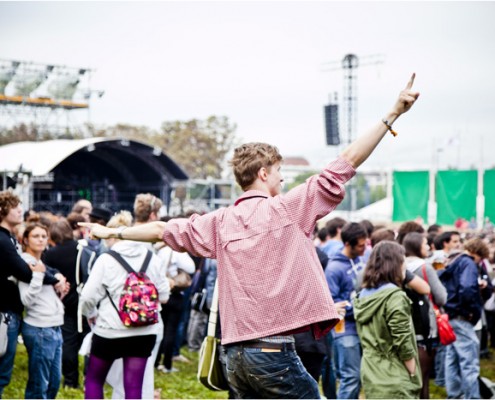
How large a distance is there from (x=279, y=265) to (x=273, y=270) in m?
0.03

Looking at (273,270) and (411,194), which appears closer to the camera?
(273,270)

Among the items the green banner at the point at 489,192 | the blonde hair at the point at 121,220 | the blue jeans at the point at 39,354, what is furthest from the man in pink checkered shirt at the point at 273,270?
the green banner at the point at 489,192

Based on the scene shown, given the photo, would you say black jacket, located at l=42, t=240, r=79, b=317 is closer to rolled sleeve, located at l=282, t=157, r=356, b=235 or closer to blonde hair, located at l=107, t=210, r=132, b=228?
blonde hair, located at l=107, t=210, r=132, b=228

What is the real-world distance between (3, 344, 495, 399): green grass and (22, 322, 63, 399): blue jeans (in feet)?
4.40

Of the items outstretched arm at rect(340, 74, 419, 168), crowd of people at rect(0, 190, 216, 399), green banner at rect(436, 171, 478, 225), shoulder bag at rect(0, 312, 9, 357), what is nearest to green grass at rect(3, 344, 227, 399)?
crowd of people at rect(0, 190, 216, 399)

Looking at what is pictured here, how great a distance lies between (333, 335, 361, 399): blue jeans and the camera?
6398mm

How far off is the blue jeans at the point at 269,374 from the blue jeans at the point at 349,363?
3337mm

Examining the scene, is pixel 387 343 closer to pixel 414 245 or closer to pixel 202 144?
pixel 414 245

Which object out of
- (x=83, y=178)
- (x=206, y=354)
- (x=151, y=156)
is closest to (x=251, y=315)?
(x=206, y=354)

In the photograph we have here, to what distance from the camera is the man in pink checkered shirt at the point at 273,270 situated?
2.96 m

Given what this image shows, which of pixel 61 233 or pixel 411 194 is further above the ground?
pixel 61 233

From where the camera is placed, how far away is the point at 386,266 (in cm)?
535

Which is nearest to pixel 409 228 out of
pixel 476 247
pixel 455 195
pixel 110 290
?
pixel 476 247

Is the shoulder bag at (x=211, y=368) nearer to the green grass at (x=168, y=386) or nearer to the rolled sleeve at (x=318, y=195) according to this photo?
the rolled sleeve at (x=318, y=195)
